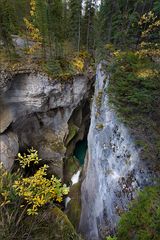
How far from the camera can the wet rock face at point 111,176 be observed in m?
8.49

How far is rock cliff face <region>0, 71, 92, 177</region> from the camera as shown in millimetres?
18562

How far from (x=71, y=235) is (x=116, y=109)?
661 cm

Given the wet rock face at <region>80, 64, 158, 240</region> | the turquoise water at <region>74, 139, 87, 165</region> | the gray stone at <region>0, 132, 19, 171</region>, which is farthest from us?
the turquoise water at <region>74, 139, 87, 165</region>

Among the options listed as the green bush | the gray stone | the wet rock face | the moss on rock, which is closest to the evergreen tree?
the wet rock face

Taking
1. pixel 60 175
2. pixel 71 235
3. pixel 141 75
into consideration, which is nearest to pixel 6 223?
pixel 71 235

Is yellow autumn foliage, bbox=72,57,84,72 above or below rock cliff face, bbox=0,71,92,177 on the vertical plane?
above

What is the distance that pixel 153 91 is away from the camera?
925 cm

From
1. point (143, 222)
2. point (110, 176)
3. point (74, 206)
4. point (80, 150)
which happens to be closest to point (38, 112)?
point (80, 150)

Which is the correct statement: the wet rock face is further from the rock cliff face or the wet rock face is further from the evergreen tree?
the evergreen tree

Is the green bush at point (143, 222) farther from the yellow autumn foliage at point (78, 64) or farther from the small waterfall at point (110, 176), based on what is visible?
the yellow autumn foliage at point (78, 64)

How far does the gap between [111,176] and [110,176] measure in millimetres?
97

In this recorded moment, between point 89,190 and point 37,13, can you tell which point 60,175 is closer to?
point 89,190

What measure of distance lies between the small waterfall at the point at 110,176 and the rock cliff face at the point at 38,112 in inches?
274

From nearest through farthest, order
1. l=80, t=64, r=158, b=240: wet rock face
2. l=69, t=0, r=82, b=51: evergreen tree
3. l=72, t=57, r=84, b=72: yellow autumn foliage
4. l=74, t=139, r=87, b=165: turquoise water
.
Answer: l=80, t=64, r=158, b=240: wet rock face, l=69, t=0, r=82, b=51: evergreen tree, l=72, t=57, r=84, b=72: yellow autumn foliage, l=74, t=139, r=87, b=165: turquoise water
